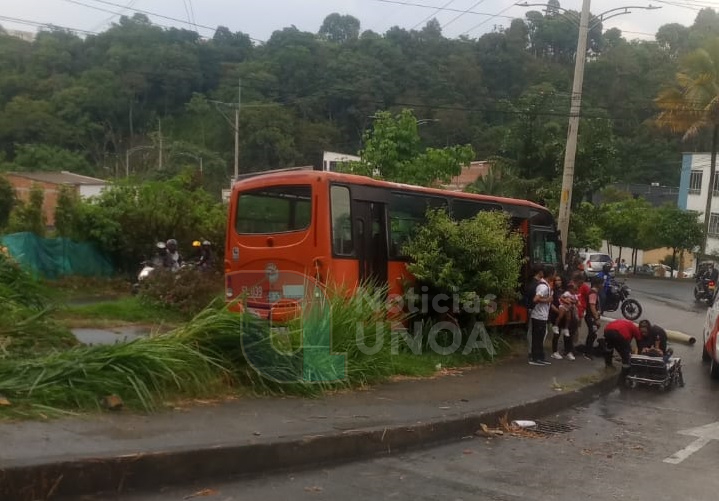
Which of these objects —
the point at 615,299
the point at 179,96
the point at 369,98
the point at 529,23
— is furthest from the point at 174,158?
the point at 615,299

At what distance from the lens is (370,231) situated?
11.7m

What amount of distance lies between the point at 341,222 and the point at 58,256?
10.5 metres

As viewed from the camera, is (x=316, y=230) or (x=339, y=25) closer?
(x=316, y=230)

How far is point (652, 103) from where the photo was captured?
3872 centimetres

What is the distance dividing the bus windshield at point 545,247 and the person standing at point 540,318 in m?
2.63

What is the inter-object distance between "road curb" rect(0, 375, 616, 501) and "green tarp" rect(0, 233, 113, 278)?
43.8 ft

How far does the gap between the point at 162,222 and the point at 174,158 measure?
2923 centimetres

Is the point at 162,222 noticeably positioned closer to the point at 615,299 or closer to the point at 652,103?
the point at 615,299

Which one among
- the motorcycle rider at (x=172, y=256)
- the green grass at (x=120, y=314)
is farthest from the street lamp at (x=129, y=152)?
the green grass at (x=120, y=314)

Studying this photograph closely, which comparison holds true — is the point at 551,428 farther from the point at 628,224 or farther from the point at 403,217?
the point at 628,224

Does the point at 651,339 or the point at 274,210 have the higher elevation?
the point at 274,210

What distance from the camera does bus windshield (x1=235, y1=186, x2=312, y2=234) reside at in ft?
38.1

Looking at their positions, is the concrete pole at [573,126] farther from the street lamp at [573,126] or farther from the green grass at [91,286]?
the green grass at [91,286]

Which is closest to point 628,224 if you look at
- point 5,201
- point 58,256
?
point 5,201
